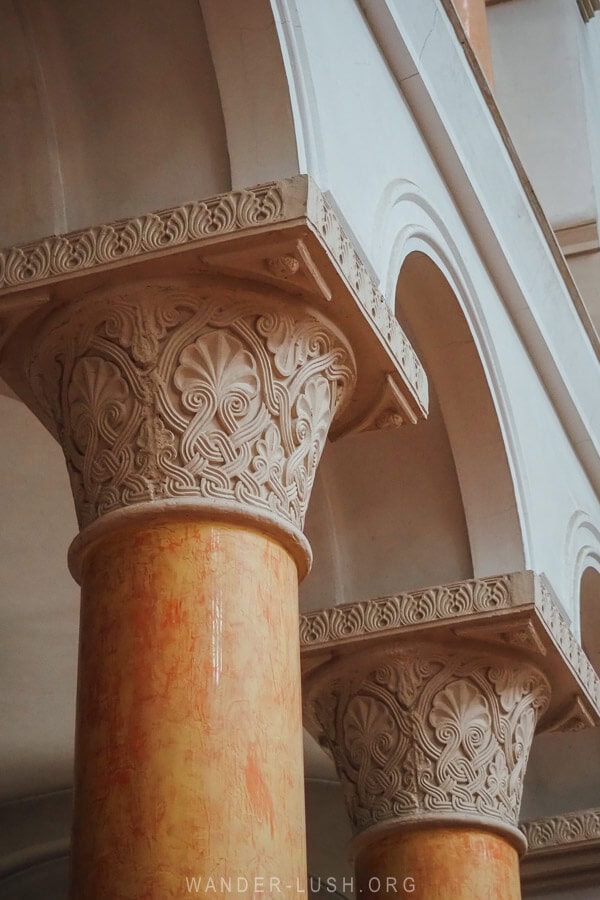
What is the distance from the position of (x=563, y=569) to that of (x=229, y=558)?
9.00 feet

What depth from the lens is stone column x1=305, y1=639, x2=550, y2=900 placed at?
15.5ft

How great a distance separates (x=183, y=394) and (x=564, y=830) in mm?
4059

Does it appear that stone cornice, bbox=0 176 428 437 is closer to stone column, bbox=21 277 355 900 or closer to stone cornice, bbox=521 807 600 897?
stone column, bbox=21 277 355 900

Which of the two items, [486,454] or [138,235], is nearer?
[138,235]

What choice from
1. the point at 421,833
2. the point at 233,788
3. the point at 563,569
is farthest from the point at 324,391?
the point at 563,569

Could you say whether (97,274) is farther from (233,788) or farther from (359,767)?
(359,767)

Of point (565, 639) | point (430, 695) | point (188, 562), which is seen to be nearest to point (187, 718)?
point (188, 562)

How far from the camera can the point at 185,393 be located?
3432 millimetres

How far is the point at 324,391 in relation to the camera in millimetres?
3664

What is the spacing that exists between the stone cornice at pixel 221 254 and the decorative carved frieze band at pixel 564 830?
379cm

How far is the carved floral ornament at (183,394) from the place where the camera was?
3.37 m

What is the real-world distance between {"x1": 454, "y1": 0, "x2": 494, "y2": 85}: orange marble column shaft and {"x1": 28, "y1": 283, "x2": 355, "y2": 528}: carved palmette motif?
4.66 metres

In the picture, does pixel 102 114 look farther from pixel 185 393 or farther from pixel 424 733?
pixel 424 733

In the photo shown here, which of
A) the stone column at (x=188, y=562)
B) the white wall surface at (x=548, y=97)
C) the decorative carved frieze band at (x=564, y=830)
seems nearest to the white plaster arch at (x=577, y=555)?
the decorative carved frieze band at (x=564, y=830)
